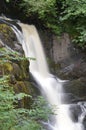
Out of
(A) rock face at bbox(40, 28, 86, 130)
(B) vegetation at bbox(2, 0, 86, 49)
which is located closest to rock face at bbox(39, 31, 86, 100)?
(A) rock face at bbox(40, 28, 86, 130)

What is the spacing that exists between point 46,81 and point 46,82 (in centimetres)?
8

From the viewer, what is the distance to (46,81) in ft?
34.1

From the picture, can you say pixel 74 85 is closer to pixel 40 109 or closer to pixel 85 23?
pixel 85 23

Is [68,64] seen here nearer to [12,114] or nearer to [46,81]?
[46,81]

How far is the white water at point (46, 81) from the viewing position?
8.62 meters

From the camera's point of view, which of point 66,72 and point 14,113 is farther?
point 66,72

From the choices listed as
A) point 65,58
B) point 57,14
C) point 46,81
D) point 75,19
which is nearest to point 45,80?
point 46,81

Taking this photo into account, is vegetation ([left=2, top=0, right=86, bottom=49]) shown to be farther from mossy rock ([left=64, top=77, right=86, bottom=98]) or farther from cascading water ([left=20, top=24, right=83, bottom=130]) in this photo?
mossy rock ([left=64, top=77, right=86, bottom=98])

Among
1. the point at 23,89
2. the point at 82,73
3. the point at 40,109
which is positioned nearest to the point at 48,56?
the point at 82,73

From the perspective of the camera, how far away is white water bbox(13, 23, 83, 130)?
340 inches

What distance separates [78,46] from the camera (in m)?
11.6

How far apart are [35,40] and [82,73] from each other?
196 cm

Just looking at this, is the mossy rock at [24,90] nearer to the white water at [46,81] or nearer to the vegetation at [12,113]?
the white water at [46,81]

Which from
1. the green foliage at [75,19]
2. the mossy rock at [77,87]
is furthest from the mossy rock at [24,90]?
the green foliage at [75,19]
